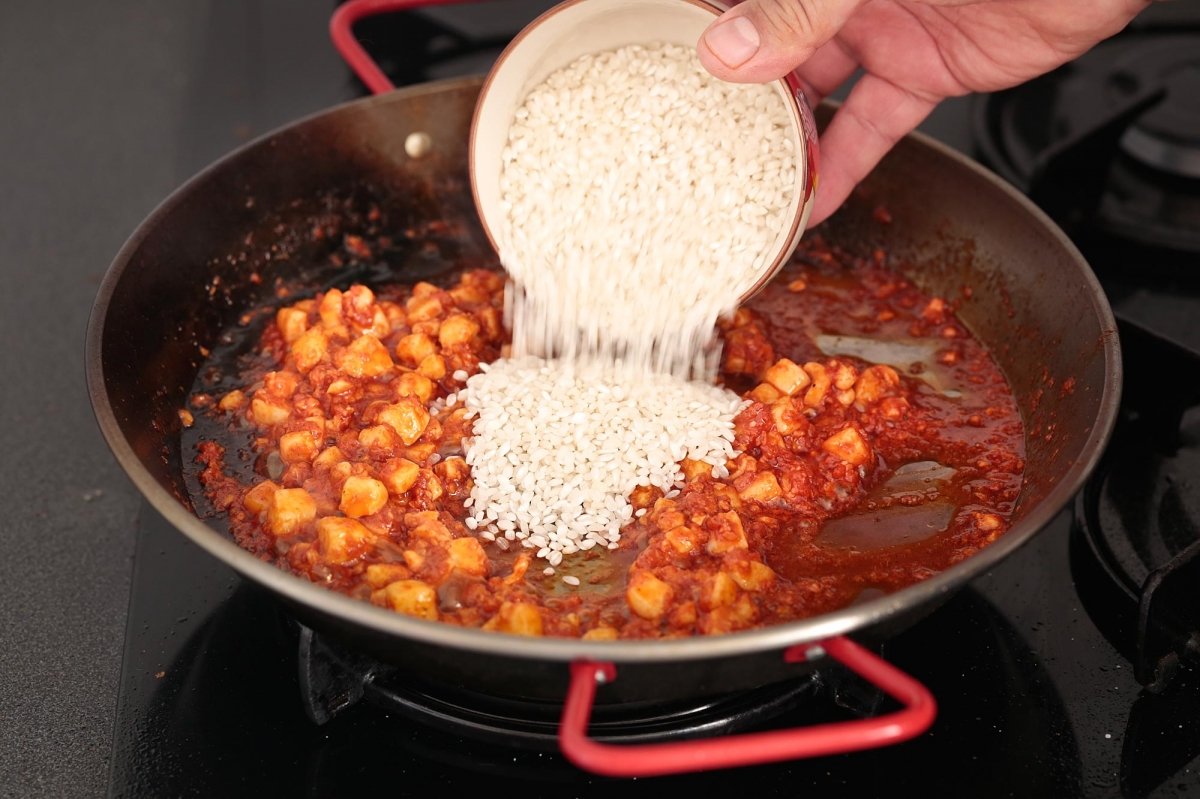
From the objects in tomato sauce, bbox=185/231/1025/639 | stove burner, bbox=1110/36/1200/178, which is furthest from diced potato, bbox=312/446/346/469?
stove burner, bbox=1110/36/1200/178

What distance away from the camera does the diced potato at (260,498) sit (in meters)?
1.77

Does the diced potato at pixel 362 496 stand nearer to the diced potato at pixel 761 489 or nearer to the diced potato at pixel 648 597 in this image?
the diced potato at pixel 648 597

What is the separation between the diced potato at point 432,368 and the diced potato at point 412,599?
609mm

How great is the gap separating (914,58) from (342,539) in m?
1.45

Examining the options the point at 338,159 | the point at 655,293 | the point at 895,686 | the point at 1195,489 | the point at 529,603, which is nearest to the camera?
the point at 895,686

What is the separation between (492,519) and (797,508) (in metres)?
0.53

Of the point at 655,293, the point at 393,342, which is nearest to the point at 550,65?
the point at 655,293

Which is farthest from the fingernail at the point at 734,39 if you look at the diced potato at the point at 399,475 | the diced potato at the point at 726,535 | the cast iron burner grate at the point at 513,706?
the cast iron burner grate at the point at 513,706

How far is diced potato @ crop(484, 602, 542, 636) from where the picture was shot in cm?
153

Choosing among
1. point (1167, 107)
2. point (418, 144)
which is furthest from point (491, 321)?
point (1167, 107)

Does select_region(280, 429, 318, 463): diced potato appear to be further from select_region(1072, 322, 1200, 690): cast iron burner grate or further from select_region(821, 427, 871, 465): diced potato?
select_region(1072, 322, 1200, 690): cast iron burner grate

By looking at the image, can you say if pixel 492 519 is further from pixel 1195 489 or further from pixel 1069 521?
pixel 1195 489

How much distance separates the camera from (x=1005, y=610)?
1.76m

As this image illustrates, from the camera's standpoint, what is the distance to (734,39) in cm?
164
